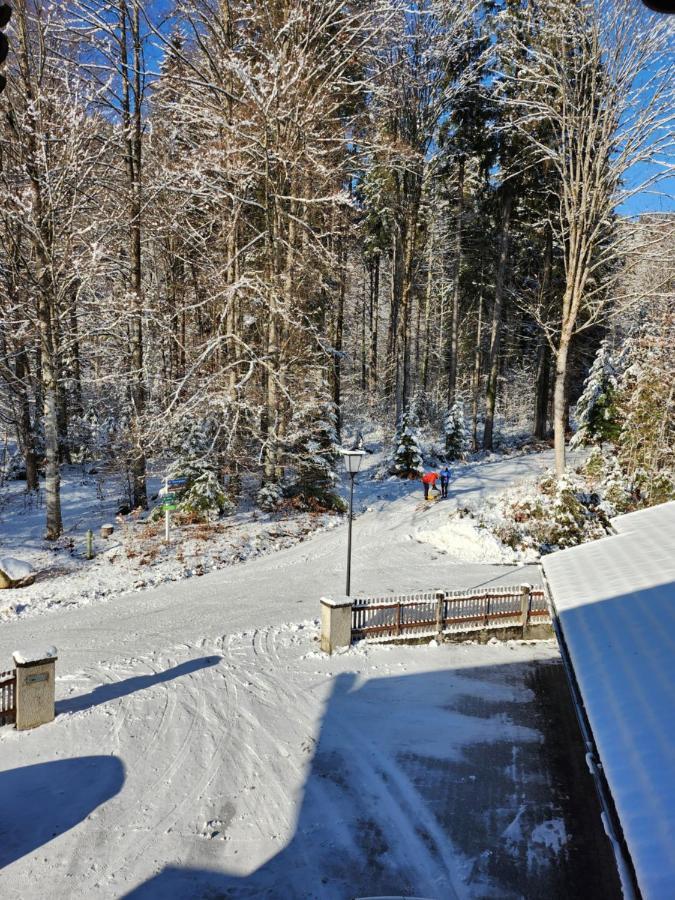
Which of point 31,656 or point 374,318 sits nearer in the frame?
point 31,656

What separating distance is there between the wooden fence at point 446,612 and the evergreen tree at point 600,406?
1375 centimetres

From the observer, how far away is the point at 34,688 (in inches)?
312

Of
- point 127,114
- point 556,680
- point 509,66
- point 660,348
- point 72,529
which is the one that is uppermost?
point 509,66

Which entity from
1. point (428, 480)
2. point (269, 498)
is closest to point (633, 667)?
point (269, 498)

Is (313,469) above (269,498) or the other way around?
above

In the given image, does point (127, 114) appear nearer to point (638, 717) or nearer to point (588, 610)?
point (588, 610)

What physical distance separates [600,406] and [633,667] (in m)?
20.9

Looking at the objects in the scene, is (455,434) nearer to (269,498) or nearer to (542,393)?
(542,393)

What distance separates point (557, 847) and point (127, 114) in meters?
20.9

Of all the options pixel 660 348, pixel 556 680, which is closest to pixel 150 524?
pixel 556 680

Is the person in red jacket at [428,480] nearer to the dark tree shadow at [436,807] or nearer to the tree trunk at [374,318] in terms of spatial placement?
the dark tree shadow at [436,807]

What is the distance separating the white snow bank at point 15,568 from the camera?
514 inches

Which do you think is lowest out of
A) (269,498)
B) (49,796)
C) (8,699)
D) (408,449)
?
(49,796)

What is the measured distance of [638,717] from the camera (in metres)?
4.79
